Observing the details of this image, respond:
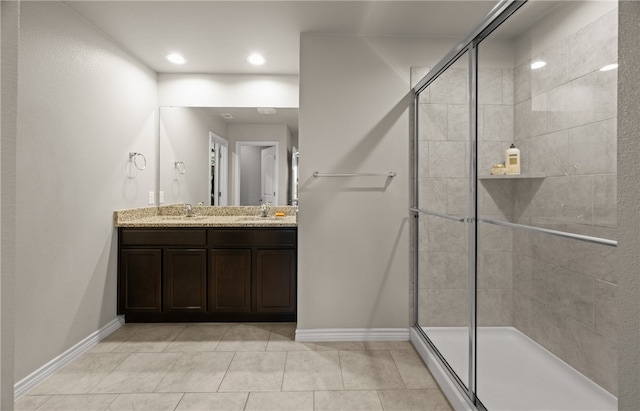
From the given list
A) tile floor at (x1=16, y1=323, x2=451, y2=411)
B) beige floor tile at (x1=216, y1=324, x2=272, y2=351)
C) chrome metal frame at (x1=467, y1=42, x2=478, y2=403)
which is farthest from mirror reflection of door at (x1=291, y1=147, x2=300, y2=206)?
chrome metal frame at (x1=467, y1=42, x2=478, y2=403)

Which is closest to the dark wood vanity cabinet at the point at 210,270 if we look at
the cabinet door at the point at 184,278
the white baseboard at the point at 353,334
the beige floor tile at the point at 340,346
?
the cabinet door at the point at 184,278

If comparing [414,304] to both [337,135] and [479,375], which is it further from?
[337,135]

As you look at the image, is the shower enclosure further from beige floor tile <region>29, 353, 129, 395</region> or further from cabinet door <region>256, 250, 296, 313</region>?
beige floor tile <region>29, 353, 129, 395</region>

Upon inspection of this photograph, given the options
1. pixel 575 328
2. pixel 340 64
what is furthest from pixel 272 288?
pixel 575 328

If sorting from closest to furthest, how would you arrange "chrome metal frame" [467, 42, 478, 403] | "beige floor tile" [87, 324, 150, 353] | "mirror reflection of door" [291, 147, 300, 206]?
1. "chrome metal frame" [467, 42, 478, 403]
2. "beige floor tile" [87, 324, 150, 353]
3. "mirror reflection of door" [291, 147, 300, 206]

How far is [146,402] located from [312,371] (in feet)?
3.24

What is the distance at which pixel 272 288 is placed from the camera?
3.08 m

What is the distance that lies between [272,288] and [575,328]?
2166mm

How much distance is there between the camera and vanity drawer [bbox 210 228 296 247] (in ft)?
10.1

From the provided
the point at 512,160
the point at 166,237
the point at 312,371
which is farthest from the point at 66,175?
A: the point at 512,160

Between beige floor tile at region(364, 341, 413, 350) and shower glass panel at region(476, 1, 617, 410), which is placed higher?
shower glass panel at region(476, 1, 617, 410)

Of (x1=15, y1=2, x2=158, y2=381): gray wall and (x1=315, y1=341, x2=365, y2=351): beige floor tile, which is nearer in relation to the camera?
(x1=15, y1=2, x2=158, y2=381): gray wall

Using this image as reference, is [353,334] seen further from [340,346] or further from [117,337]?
[117,337]

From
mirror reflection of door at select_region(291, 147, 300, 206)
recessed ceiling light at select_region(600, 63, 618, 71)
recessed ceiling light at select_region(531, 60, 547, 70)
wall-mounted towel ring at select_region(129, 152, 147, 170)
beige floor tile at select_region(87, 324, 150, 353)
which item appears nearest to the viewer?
recessed ceiling light at select_region(600, 63, 618, 71)
